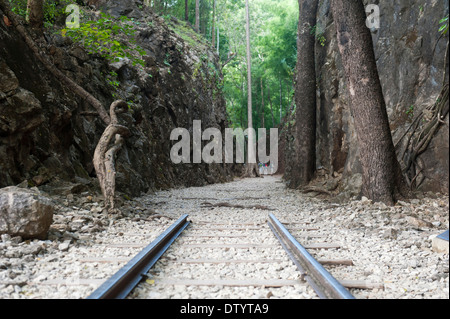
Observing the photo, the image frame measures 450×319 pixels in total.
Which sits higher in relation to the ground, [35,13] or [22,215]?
[35,13]

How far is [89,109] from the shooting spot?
330 inches

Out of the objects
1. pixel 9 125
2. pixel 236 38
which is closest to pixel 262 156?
pixel 236 38

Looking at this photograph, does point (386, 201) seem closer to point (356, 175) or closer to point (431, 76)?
point (356, 175)

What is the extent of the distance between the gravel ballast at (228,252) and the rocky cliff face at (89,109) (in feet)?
3.51

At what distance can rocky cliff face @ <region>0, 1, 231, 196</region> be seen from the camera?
5.46 metres

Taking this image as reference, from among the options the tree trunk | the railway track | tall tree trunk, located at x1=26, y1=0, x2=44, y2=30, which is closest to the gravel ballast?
the railway track

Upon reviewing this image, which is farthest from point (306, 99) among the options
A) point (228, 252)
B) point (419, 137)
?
point (228, 252)

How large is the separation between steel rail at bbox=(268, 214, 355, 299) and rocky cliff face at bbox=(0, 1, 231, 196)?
4.15 metres

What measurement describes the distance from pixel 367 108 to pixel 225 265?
4.12m

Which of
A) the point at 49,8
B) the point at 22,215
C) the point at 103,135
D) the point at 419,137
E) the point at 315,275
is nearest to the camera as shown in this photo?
the point at 315,275

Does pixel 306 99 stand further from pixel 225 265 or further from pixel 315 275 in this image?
pixel 315 275

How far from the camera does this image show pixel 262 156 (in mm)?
45375

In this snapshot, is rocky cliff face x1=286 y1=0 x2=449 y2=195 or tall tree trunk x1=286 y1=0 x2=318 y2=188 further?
tall tree trunk x1=286 y1=0 x2=318 y2=188

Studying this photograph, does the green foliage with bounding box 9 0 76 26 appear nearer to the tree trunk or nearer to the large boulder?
the tree trunk
